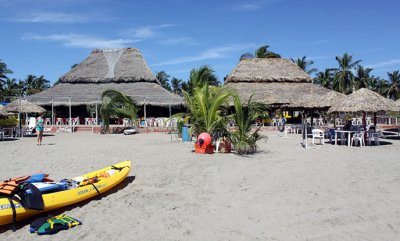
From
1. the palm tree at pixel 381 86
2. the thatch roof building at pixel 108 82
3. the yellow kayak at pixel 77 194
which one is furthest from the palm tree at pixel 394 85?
the yellow kayak at pixel 77 194

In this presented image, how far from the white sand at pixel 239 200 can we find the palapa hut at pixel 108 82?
1571cm

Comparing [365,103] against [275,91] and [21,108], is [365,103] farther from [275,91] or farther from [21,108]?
[21,108]

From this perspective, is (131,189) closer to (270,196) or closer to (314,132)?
(270,196)

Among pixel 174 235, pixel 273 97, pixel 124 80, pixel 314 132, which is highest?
pixel 124 80

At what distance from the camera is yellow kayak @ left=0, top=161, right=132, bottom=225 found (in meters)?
4.77

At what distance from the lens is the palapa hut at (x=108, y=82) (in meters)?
24.7

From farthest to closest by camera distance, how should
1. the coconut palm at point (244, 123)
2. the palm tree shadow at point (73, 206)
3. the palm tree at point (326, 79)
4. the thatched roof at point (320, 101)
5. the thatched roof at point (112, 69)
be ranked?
the palm tree at point (326, 79) → the thatched roof at point (112, 69) → the thatched roof at point (320, 101) → the coconut palm at point (244, 123) → the palm tree shadow at point (73, 206)

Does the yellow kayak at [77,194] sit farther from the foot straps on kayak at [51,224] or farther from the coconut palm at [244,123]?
the coconut palm at [244,123]

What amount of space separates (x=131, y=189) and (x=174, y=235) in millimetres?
2181

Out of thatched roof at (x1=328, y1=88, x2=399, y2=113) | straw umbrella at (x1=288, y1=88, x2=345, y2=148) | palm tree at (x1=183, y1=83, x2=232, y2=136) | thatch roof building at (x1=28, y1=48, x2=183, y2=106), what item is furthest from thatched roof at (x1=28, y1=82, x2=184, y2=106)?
thatched roof at (x1=328, y1=88, x2=399, y2=113)

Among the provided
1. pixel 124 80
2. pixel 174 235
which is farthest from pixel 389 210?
pixel 124 80

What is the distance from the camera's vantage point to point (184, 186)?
256 inches

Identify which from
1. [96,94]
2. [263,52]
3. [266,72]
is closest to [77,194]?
[96,94]

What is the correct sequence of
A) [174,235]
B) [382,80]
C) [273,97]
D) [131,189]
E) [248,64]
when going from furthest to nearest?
[382,80] < [248,64] < [273,97] < [131,189] < [174,235]
